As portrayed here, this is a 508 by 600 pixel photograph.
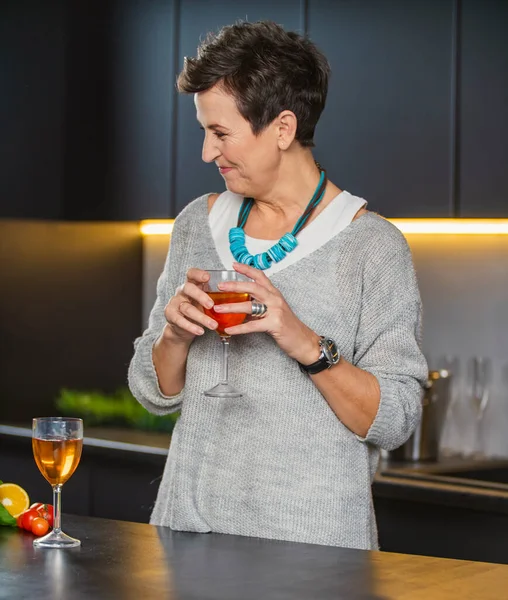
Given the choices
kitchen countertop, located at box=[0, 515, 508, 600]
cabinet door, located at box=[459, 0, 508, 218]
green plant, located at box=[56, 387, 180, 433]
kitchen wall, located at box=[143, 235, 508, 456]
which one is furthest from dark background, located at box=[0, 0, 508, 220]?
kitchen countertop, located at box=[0, 515, 508, 600]

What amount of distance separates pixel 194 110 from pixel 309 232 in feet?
6.88

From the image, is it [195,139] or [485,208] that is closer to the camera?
[485,208]

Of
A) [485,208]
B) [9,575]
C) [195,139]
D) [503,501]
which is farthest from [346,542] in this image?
[195,139]

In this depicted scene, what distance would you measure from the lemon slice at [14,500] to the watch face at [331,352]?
58cm

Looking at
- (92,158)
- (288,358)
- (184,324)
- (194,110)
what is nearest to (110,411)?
(92,158)

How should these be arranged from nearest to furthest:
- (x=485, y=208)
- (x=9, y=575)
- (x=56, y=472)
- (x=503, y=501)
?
(x=9, y=575) → (x=56, y=472) → (x=503, y=501) → (x=485, y=208)

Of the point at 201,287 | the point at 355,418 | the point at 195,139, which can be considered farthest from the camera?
the point at 195,139

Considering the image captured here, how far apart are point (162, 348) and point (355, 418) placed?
1.29 feet

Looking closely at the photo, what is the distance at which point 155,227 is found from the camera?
4551 millimetres

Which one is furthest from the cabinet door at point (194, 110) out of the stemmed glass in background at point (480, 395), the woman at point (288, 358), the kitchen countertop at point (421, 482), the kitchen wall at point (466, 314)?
the woman at point (288, 358)

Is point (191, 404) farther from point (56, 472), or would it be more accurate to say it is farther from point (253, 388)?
point (56, 472)

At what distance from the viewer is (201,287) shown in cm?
181

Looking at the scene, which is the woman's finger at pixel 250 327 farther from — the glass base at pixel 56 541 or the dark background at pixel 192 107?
the dark background at pixel 192 107

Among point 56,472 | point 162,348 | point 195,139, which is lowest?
point 56,472
